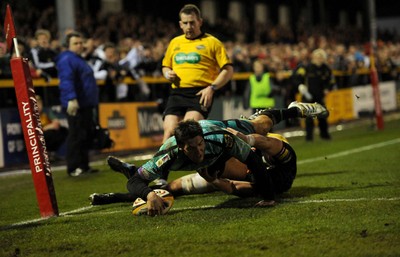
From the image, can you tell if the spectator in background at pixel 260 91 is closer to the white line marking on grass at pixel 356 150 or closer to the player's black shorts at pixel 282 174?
the white line marking on grass at pixel 356 150

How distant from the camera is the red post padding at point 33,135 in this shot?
25.6ft

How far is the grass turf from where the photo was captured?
595 cm

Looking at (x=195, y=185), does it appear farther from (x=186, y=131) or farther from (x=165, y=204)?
(x=186, y=131)

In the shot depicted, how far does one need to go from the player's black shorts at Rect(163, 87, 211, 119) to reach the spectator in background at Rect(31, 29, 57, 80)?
5.72 m

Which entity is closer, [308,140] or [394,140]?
[394,140]

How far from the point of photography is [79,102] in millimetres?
12664

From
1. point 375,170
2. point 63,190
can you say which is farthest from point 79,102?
point 375,170

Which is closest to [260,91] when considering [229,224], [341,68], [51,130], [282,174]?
[51,130]

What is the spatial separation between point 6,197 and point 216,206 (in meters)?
3.49

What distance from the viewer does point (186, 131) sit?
275 inches

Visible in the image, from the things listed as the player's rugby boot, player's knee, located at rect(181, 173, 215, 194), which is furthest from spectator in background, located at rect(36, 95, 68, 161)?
the player's rugby boot

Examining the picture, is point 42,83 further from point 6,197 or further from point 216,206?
point 216,206

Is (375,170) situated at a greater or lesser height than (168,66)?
lesser

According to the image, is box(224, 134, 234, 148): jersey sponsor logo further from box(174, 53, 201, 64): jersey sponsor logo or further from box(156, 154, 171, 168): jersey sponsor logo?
box(174, 53, 201, 64): jersey sponsor logo
